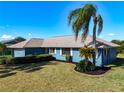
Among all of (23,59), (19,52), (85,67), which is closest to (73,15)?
(85,67)

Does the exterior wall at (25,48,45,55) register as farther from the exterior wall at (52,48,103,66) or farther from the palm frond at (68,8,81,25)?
the palm frond at (68,8,81,25)

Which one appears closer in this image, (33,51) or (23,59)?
(23,59)

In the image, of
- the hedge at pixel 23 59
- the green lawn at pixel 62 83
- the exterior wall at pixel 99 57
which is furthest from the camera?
the hedge at pixel 23 59

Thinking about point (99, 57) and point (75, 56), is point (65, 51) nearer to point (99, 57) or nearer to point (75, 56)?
point (75, 56)

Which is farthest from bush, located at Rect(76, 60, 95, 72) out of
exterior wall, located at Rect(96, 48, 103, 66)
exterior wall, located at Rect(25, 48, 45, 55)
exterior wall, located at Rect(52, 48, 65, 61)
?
exterior wall, located at Rect(25, 48, 45, 55)

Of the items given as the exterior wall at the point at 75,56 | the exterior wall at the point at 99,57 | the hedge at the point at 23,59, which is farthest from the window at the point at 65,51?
the exterior wall at the point at 99,57

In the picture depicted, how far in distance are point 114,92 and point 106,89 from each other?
0.74 metres

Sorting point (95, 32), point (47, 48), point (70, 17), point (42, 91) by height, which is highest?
point (70, 17)

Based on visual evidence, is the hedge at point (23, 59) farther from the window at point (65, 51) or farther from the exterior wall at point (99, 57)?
the exterior wall at point (99, 57)

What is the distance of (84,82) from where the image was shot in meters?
12.8

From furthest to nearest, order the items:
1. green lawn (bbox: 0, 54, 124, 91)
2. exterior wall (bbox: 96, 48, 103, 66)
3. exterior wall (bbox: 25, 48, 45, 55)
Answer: exterior wall (bbox: 25, 48, 45, 55), exterior wall (bbox: 96, 48, 103, 66), green lawn (bbox: 0, 54, 124, 91)

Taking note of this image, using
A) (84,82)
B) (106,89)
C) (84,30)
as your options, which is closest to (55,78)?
(84,82)

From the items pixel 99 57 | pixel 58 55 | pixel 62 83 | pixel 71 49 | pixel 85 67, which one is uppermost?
pixel 71 49

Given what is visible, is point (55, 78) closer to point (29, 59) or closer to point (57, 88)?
point (57, 88)
